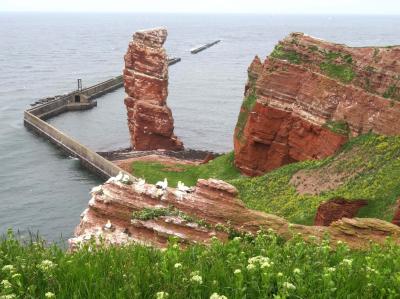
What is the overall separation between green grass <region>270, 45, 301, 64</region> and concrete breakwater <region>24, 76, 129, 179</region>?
22.2 meters

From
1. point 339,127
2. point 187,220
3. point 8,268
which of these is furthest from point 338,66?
point 8,268

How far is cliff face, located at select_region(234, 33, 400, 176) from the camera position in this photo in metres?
42.8

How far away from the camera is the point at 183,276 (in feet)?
30.4

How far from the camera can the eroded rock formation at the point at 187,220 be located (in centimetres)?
1852

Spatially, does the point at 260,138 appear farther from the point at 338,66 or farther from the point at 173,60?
the point at 173,60

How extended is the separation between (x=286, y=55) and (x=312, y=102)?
560 centimetres

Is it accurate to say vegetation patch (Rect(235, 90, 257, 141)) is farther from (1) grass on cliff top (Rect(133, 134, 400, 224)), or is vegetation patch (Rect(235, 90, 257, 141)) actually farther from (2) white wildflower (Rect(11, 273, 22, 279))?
(2) white wildflower (Rect(11, 273, 22, 279))

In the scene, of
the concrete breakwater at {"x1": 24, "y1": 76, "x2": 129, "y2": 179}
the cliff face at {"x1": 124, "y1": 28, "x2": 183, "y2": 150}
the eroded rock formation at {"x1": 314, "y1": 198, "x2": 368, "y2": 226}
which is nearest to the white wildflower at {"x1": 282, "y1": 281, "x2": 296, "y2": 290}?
the eroded rock formation at {"x1": 314, "y1": 198, "x2": 368, "y2": 226}

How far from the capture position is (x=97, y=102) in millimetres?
115688

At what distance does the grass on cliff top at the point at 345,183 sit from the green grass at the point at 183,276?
2019 centimetres

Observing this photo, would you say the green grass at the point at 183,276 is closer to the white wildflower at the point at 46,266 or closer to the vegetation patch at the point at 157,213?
the white wildflower at the point at 46,266

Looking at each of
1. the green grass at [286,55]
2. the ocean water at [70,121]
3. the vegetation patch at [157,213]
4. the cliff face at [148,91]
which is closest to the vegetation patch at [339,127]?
the green grass at [286,55]

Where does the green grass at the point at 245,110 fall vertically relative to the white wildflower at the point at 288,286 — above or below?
below

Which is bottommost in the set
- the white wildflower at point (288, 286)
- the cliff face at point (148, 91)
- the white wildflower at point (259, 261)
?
the cliff face at point (148, 91)
